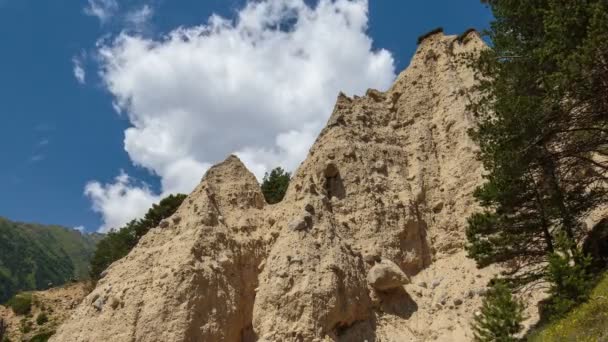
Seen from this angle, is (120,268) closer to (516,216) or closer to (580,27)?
(516,216)

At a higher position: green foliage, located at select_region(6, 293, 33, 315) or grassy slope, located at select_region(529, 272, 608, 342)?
green foliage, located at select_region(6, 293, 33, 315)

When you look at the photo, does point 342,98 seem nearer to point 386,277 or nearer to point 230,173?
point 230,173

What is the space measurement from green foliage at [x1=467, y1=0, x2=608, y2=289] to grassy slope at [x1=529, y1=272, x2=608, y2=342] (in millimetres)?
1381

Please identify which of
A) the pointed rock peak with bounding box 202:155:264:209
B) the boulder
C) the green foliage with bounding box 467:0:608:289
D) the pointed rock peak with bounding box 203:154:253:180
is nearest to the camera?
the green foliage with bounding box 467:0:608:289

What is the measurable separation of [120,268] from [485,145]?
16691 millimetres

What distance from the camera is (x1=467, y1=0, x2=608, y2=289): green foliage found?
44.5ft

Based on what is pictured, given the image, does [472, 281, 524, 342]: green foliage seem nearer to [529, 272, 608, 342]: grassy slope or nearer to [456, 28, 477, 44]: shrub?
[529, 272, 608, 342]: grassy slope

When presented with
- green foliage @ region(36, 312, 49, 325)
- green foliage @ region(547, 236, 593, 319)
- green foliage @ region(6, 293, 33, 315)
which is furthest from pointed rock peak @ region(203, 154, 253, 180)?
green foliage @ region(6, 293, 33, 315)

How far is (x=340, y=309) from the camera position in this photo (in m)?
19.5

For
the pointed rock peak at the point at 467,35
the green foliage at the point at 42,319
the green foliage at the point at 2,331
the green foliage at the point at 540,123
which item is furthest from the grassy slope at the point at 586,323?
the green foliage at the point at 42,319

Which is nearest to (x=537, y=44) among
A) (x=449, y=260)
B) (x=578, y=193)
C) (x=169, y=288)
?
(x=578, y=193)

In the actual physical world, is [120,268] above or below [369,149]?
below

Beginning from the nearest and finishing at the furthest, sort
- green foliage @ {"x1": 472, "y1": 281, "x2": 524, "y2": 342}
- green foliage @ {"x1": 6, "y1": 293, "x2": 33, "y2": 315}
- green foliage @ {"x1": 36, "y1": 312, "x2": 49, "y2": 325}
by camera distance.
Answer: green foliage @ {"x1": 472, "y1": 281, "x2": 524, "y2": 342}, green foliage @ {"x1": 36, "y1": 312, "x2": 49, "y2": 325}, green foliage @ {"x1": 6, "y1": 293, "x2": 33, "y2": 315}

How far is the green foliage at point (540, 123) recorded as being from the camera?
44.5 feet
